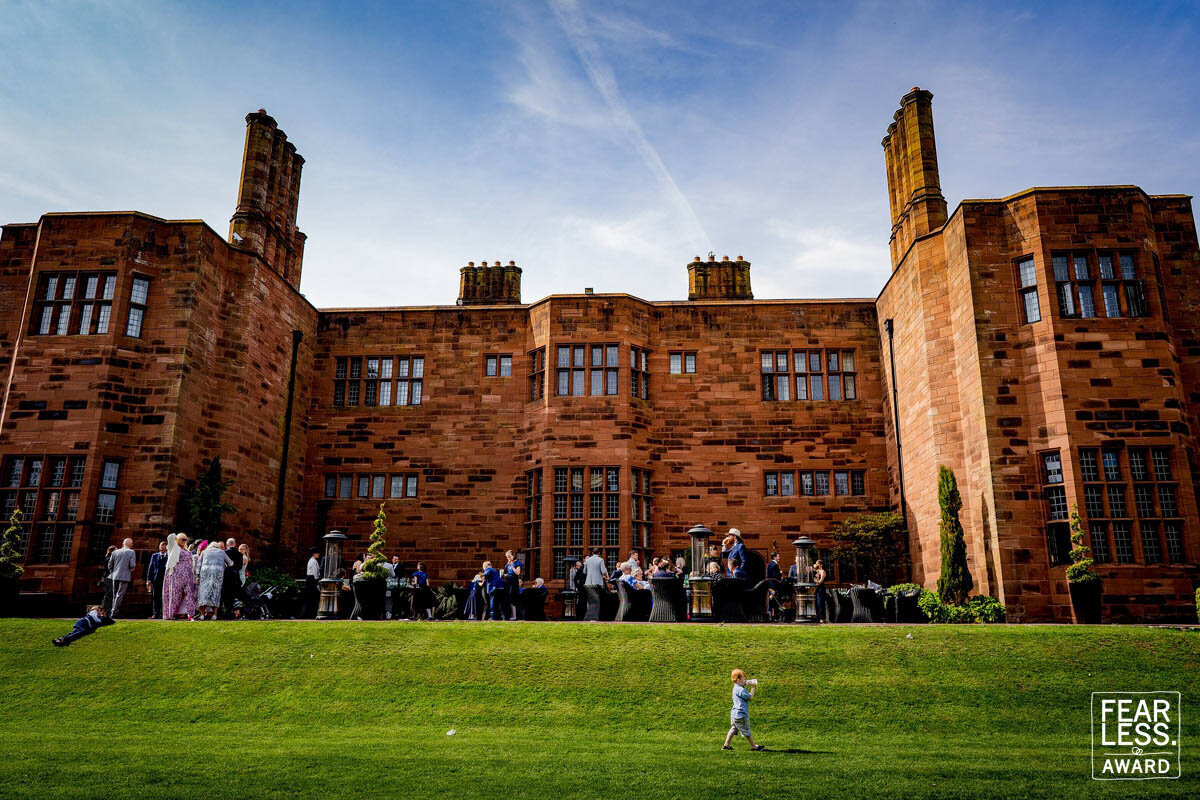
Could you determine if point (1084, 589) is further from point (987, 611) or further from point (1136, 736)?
point (1136, 736)

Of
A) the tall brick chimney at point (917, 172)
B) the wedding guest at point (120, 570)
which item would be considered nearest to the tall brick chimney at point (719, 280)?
the tall brick chimney at point (917, 172)

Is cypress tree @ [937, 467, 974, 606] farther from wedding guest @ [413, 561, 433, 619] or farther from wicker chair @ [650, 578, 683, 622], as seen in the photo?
wedding guest @ [413, 561, 433, 619]

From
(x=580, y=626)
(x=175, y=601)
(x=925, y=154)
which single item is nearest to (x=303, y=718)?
(x=580, y=626)

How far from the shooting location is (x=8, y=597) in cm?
1708

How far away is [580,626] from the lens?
592 inches

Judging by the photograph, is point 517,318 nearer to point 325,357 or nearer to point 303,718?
point 325,357

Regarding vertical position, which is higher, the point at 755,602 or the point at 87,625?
the point at 755,602

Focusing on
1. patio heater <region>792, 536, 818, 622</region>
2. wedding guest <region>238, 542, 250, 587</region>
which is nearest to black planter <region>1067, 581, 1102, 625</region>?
patio heater <region>792, 536, 818, 622</region>

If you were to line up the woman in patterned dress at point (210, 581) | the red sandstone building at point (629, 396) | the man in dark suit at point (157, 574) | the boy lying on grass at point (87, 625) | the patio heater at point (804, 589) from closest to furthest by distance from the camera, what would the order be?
1. the boy lying on grass at point (87, 625)
2. the patio heater at point (804, 589)
3. the woman in patterned dress at point (210, 581)
4. the man in dark suit at point (157, 574)
5. the red sandstone building at point (629, 396)

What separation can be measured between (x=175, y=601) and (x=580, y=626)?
28.4ft

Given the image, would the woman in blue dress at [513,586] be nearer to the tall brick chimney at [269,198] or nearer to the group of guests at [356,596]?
the group of guests at [356,596]

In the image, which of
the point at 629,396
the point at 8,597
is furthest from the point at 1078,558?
the point at 8,597

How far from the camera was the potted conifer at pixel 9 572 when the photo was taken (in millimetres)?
17031

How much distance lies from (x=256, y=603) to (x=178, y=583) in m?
1.97
